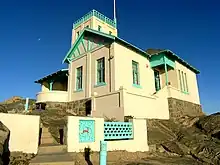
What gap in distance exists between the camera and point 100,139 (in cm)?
761

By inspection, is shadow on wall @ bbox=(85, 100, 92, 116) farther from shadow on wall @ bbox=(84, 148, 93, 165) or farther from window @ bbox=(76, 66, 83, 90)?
shadow on wall @ bbox=(84, 148, 93, 165)

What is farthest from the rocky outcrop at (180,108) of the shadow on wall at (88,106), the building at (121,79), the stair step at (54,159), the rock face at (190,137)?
the stair step at (54,159)

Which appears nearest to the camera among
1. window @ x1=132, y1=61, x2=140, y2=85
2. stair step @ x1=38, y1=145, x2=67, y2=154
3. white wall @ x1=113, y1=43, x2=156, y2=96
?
stair step @ x1=38, y1=145, x2=67, y2=154

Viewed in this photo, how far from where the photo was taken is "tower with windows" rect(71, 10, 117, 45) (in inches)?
866

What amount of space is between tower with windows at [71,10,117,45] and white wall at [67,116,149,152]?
15.3 m

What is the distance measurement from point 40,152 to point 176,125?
34.4ft

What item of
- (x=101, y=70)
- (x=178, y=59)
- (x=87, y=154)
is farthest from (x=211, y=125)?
(x=87, y=154)

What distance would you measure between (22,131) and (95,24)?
17.8 m

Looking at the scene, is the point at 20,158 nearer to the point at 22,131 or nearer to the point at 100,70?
the point at 22,131

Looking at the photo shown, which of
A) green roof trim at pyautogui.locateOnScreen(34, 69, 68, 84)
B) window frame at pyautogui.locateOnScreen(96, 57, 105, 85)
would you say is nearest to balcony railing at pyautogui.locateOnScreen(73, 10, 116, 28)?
green roof trim at pyautogui.locateOnScreen(34, 69, 68, 84)

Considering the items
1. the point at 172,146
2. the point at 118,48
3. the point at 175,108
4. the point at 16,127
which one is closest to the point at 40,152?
the point at 16,127

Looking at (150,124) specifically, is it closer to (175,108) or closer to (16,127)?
(175,108)

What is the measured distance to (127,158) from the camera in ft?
25.1

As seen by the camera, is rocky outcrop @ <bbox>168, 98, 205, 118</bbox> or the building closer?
the building
